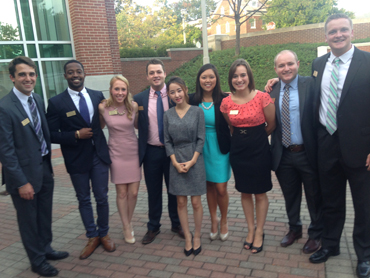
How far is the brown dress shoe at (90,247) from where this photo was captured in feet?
11.7

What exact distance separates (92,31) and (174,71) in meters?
13.9

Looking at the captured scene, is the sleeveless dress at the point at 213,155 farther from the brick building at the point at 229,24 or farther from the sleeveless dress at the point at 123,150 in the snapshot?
the brick building at the point at 229,24

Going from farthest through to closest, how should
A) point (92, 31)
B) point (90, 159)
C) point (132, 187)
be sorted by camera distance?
point (92, 31), point (132, 187), point (90, 159)

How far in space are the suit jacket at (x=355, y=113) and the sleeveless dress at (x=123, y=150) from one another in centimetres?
226

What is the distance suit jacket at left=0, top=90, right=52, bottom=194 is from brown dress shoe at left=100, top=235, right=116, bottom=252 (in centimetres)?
104

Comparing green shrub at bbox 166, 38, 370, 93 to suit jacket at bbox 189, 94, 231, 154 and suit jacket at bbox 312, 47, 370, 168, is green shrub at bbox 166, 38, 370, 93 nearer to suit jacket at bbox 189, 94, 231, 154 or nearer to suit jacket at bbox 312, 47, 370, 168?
suit jacket at bbox 189, 94, 231, 154

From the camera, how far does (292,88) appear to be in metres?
3.26

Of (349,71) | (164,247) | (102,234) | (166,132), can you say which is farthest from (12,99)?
(349,71)

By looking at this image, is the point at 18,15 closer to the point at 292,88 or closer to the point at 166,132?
the point at 166,132

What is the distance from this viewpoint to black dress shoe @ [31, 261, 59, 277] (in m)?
3.23

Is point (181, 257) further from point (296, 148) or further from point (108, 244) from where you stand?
point (296, 148)

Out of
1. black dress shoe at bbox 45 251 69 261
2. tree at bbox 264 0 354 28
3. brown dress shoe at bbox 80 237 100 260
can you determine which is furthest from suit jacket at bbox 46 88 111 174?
tree at bbox 264 0 354 28

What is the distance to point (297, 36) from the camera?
2261cm

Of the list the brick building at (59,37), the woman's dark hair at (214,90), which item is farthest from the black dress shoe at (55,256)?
the brick building at (59,37)
